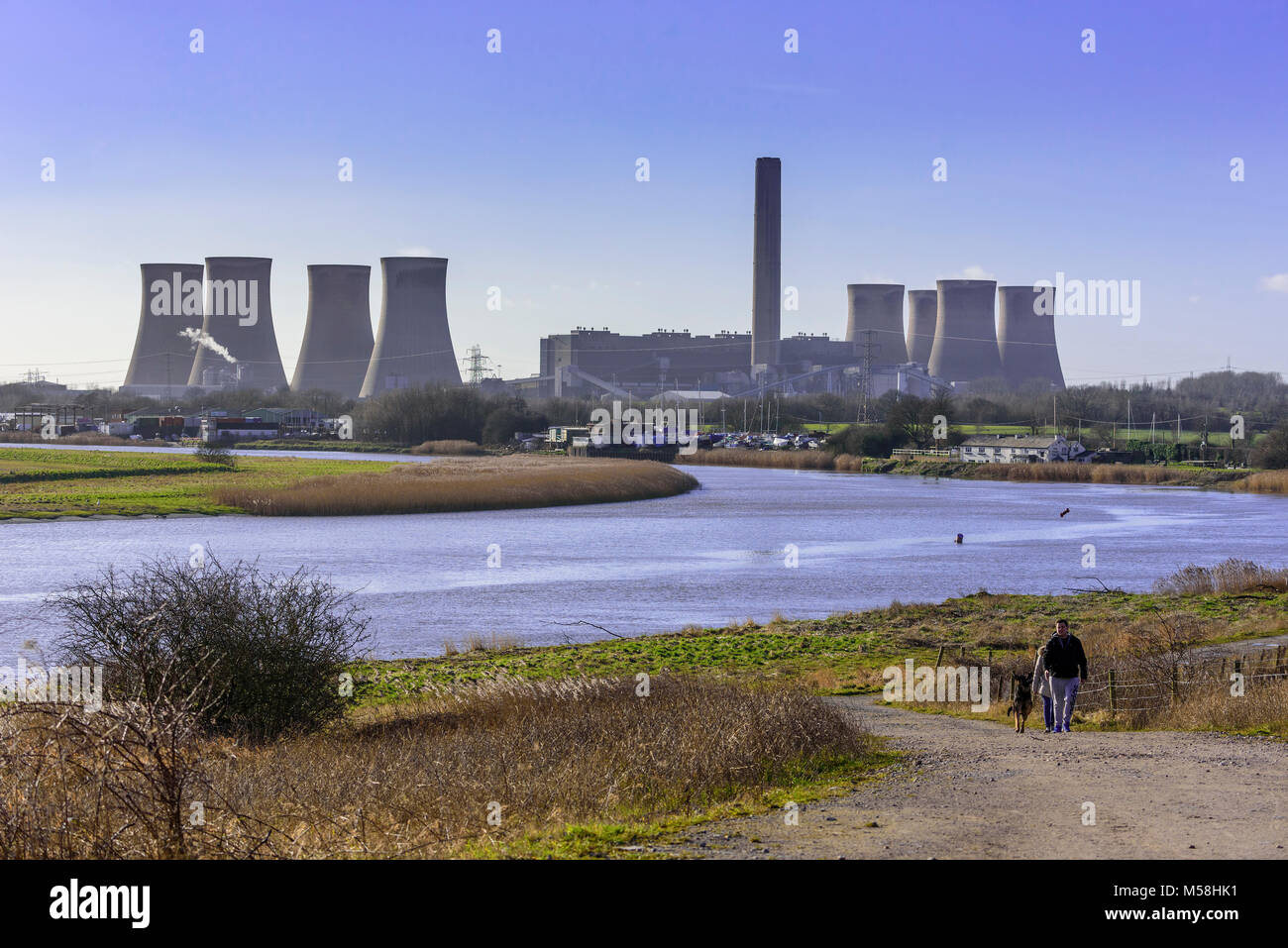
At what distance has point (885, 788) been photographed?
8797 millimetres

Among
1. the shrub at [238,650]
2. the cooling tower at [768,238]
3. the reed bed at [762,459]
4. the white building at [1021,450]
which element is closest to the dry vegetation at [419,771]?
the shrub at [238,650]

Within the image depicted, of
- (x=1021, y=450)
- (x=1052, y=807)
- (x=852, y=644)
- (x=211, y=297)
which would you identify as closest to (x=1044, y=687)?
(x=1052, y=807)

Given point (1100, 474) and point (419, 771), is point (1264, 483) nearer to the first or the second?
point (1100, 474)

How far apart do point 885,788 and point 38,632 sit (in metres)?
16.6

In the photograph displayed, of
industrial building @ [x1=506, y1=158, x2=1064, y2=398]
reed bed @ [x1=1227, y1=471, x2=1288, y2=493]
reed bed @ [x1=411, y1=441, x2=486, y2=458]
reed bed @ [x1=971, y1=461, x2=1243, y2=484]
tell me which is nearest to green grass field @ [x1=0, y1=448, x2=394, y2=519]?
reed bed @ [x1=411, y1=441, x2=486, y2=458]

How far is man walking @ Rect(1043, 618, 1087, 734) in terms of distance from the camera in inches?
443

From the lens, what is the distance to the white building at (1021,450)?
86250 millimetres

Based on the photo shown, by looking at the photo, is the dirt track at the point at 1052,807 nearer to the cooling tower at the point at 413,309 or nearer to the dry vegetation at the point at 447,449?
the dry vegetation at the point at 447,449

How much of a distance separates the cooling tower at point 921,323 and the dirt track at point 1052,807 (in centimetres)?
13708

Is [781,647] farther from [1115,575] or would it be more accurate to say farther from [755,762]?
[1115,575]

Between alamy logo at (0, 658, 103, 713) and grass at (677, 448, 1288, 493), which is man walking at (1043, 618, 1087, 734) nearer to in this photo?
alamy logo at (0, 658, 103, 713)

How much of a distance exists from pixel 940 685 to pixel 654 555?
20.0m

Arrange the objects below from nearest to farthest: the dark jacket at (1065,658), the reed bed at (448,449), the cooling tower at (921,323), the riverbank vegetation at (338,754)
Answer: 1. the riverbank vegetation at (338,754)
2. the dark jacket at (1065,658)
3. the reed bed at (448,449)
4. the cooling tower at (921,323)

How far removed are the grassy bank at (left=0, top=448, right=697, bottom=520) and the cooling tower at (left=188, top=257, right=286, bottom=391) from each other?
29603mm
